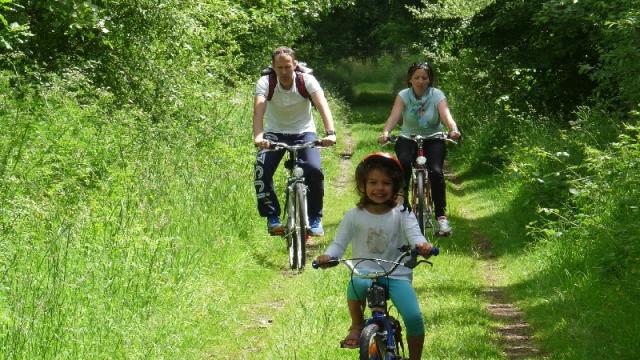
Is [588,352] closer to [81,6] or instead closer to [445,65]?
[81,6]

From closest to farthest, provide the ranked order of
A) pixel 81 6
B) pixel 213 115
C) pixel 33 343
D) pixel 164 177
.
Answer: pixel 33 343
pixel 164 177
pixel 81 6
pixel 213 115

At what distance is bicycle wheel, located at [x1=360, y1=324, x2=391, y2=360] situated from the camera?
Result: 5008mm

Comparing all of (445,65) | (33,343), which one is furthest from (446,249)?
(445,65)

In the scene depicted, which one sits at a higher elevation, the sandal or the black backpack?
the black backpack

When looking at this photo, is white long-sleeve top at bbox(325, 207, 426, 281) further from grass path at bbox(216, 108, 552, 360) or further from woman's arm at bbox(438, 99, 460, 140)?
woman's arm at bbox(438, 99, 460, 140)

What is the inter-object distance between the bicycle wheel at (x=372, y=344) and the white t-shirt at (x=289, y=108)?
4.64m

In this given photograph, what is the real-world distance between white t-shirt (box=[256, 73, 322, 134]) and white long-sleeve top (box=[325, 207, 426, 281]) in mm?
4001

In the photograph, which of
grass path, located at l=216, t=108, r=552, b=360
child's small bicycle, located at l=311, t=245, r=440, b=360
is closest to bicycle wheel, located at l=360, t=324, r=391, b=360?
child's small bicycle, located at l=311, t=245, r=440, b=360

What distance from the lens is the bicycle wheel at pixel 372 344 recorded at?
5008 mm

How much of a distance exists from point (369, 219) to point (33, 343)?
2.12 meters

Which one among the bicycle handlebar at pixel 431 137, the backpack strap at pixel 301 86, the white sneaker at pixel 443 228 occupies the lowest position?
the white sneaker at pixel 443 228

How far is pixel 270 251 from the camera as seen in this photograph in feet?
34.8

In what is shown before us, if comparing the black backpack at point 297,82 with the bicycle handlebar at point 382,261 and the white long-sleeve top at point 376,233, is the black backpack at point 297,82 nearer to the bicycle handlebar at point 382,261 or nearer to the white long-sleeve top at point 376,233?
the white long-sleeve top at point 376,233

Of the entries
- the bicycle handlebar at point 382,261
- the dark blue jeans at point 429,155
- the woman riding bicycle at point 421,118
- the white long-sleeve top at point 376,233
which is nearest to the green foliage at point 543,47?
the woman riding bicycle at point 421,118
